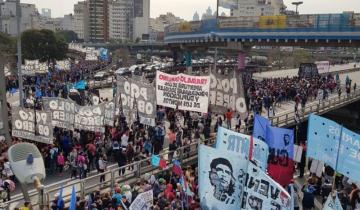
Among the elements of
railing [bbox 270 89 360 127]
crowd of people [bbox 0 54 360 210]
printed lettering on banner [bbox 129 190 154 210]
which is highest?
printed lettering on banner [bbox 129 190 154 210]

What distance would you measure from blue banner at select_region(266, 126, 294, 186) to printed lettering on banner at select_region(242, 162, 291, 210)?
4.46 metres

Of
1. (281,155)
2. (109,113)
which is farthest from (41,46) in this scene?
(281,155)

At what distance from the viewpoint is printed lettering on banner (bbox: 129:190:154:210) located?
9719mm

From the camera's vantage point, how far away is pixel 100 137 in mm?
18047

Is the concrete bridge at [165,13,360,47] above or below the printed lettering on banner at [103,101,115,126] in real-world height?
above

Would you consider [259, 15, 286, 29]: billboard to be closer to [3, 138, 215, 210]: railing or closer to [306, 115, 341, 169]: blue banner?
[3, 138, 215, 210]: railing

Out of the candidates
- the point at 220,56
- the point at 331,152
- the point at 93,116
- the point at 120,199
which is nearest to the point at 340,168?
the point at 331,152

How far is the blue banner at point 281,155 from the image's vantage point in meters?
13.3

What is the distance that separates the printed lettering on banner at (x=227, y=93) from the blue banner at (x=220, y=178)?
355 inches

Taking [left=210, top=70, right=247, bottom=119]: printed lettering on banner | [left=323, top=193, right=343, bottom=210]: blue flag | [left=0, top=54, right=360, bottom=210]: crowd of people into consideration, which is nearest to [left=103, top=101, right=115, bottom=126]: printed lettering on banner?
[left=0, top=54, right=360, bottom=210]: crowd of people

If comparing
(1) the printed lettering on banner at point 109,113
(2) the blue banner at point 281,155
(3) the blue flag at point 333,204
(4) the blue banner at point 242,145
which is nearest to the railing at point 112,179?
(1) the printed lettering on banner at point 109,113

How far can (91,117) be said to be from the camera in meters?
17.3

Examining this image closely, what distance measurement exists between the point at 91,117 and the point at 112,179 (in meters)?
3.32

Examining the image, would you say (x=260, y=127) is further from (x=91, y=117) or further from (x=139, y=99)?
(x=91, y=117)
